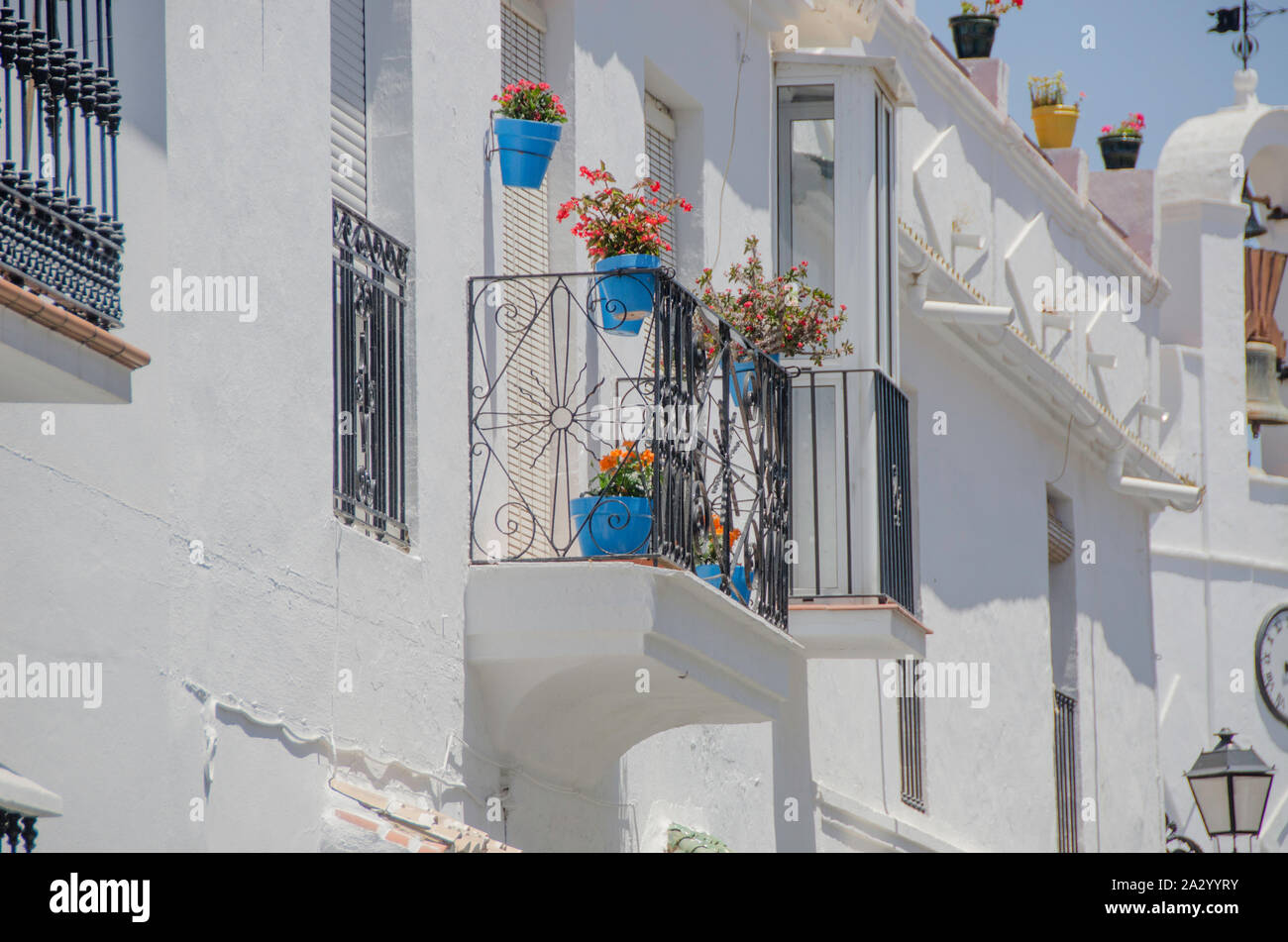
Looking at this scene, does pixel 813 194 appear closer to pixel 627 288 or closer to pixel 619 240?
pixel 619 240

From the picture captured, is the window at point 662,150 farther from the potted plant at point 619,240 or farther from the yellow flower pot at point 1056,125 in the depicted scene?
the yellow flower pot at point 1056,125

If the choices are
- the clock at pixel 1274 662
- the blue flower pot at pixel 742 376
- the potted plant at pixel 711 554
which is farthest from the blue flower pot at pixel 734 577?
the clock at pixel 1274 662

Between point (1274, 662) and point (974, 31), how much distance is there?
7985 mm

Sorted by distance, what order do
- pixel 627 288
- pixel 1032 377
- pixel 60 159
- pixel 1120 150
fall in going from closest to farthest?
1. pixel 60 159
2. pixel 627 288
3. pixel 1032 377
4. pixel 1120 150

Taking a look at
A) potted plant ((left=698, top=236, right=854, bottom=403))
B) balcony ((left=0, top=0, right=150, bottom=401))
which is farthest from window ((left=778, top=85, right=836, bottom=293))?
balcony ((left=0, top=0, right=150, bottom=401))

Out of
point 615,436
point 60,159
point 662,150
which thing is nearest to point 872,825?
point 662,150

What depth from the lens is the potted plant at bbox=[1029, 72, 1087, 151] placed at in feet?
67.9

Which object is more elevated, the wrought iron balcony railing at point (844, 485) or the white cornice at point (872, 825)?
the wrought iron balcony railing at point (844, 485)

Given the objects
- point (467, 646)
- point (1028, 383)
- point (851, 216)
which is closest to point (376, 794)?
point (467, 646)

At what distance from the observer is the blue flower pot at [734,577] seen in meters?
10.5

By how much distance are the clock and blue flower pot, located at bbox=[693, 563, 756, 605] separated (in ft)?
45.1

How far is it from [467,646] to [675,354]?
1.46 m

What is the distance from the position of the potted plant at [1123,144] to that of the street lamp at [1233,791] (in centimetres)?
911

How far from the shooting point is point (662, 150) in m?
12.7
